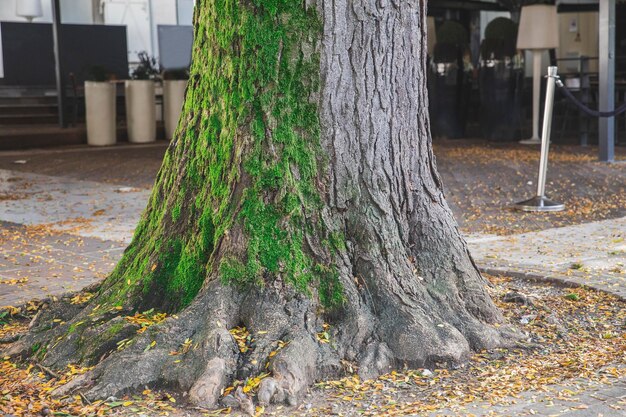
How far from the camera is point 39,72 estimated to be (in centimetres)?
1897

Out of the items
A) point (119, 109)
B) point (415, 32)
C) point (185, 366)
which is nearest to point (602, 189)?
point (415, 32)

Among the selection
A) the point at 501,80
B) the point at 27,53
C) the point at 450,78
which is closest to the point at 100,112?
the point at 27,53

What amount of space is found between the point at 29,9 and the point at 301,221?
16198 millimetres

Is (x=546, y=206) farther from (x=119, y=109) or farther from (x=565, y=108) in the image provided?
(x=119, y=109)

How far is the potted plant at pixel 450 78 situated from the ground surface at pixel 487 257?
2681mm

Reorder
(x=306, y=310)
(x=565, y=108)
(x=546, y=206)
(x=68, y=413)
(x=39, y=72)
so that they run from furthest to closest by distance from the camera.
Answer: (x=39, y=72)
(x=565, y=108)
(x=546, y=206)
(x=306, y=310)
(x=68, y=413)

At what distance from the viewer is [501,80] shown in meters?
16.1

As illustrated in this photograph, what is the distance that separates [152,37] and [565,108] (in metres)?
8.63

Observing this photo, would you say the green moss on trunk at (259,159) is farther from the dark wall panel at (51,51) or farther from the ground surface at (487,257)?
the dark wall panel at (51,51)

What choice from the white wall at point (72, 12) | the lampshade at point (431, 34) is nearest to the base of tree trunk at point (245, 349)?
the lampshade at point (431, 34)

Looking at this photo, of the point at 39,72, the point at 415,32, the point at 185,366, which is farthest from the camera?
the point at 39,72

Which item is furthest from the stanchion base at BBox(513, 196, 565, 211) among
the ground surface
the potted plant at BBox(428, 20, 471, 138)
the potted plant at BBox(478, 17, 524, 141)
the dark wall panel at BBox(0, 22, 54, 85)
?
the dark wall panel at BBox(0, 22, 54, 85)

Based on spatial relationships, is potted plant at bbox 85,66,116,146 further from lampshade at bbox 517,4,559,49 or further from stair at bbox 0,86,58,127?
lampshade at bbox 517,4,559,49

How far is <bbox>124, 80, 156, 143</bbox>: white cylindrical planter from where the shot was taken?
17109 millimetres
